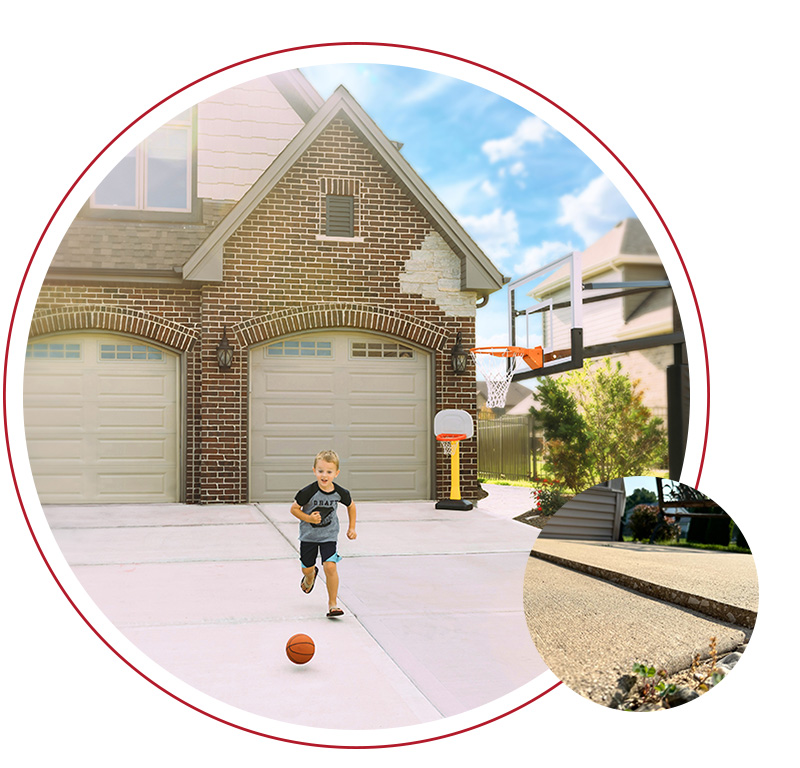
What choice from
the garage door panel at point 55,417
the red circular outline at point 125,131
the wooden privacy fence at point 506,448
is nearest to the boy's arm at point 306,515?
the red circular outline at point 125,131

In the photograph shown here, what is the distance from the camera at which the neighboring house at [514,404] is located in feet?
19.4

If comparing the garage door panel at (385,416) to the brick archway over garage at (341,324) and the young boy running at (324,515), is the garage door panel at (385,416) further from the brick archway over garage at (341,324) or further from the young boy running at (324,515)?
the young boy running at (324,515)

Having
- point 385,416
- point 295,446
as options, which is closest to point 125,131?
Answer: point 295,446

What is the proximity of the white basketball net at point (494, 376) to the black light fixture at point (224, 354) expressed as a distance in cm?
175

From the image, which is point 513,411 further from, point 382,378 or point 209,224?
point 209,224

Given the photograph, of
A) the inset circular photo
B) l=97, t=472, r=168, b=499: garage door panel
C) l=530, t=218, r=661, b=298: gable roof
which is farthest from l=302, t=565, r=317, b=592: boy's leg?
l=530, t=218, r=661, b=298: gable roof

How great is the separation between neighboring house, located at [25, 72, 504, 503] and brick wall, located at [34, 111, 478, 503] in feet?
0.03

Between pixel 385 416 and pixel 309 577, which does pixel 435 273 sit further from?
pixel 309 577

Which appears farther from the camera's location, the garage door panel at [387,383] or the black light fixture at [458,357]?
the black light fixture at [458,357]

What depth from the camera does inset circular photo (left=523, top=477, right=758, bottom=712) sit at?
2.92 metres

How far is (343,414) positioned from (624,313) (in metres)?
2.95

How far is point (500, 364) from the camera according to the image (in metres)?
5.97

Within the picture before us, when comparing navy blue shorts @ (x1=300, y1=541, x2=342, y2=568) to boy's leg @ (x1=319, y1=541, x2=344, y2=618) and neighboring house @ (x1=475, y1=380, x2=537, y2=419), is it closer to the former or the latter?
boy's leg @ (x1=319, y1=541, x2=344, y2=618)

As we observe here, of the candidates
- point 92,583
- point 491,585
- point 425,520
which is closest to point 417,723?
point 491,585
